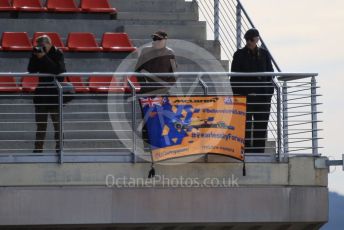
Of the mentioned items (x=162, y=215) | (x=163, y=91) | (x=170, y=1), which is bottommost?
(x=162, y=215)

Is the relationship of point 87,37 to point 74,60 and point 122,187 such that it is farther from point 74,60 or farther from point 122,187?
point 122,187

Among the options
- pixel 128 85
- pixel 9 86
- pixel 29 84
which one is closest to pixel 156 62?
pixel 128 85

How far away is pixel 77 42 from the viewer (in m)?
25.4

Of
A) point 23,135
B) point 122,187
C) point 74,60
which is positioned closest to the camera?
point 122,187

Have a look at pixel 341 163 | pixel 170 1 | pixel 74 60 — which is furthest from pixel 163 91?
pixel 170 1


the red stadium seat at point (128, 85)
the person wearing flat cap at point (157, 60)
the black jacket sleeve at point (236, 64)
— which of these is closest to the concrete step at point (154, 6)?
the red stadium seat at point (128, 85)

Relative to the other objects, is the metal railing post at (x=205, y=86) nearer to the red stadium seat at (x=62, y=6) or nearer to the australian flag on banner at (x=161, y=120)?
the australian flag on banner at (x=161, y=120)

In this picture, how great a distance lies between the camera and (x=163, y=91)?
20.8 m

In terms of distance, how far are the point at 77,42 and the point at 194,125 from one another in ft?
18.2

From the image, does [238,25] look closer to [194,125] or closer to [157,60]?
[157,60]

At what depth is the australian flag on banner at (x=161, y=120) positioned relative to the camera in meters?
20.2

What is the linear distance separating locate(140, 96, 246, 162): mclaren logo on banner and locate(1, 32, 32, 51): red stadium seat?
544cm

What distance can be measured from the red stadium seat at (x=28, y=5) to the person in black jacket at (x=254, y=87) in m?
6.10

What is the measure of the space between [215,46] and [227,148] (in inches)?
212
